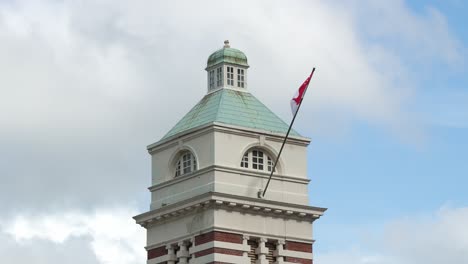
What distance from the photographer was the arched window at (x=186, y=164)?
309ft

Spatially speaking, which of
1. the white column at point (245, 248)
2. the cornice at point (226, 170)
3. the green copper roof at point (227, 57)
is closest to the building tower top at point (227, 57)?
the green copper roof at point (227, 57)

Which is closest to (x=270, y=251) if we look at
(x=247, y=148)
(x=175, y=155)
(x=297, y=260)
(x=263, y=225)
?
(x=263, y=225)

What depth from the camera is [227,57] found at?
97250 mm

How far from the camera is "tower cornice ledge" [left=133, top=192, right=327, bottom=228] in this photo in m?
91.4

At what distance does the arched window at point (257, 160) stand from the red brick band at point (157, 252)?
666 cm

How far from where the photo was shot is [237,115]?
312 ft

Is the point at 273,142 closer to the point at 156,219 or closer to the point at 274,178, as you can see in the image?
the point at 274,178

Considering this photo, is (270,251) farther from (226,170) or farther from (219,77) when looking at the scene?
(219,77)

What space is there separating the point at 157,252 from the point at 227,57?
1219 cm

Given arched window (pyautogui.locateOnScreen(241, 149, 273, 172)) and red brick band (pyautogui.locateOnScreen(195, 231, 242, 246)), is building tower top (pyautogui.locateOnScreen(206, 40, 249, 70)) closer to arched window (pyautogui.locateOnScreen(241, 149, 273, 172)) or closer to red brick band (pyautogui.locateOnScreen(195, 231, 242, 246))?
arched window (pyautogui.locateOnScreen(241, 149, 273, 172))

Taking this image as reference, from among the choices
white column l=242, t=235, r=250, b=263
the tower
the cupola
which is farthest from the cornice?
the cupola

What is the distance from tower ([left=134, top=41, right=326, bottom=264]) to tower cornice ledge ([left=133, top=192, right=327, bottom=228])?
2.2 inches

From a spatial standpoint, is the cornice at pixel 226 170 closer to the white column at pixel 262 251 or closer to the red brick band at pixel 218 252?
the white column at pixel 262 251

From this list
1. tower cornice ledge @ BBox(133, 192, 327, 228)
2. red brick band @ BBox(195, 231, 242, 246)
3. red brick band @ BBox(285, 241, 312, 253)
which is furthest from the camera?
red brick band @ BBox(285, 241, 312, 253)
